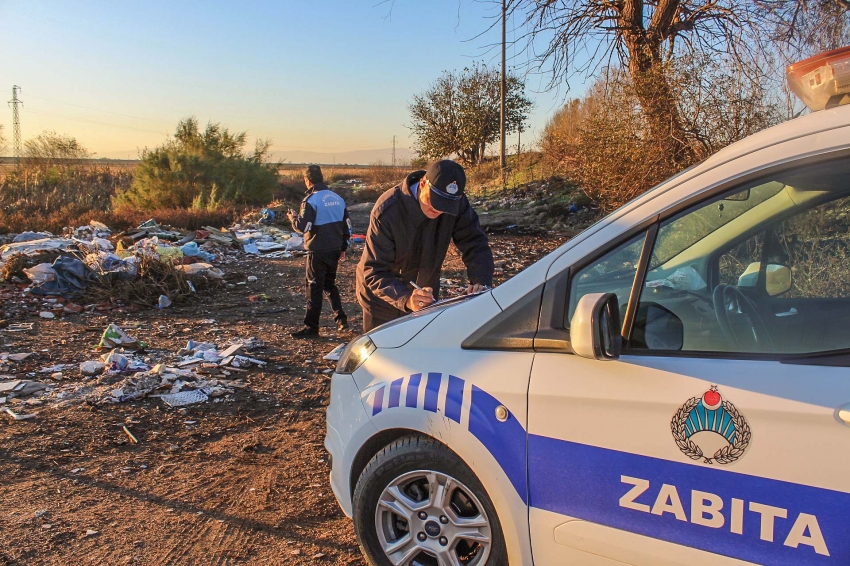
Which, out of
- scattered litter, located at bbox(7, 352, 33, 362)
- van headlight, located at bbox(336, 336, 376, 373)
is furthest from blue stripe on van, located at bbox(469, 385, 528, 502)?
scattered litter, located at bbox(7, 352, 33, 362)

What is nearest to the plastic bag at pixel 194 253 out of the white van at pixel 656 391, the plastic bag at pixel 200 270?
the plastic bag at pixel 200 270

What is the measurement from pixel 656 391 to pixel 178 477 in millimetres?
3371

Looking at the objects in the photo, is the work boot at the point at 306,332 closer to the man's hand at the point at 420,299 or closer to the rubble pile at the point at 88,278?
the rubble pile at the point at 88,278

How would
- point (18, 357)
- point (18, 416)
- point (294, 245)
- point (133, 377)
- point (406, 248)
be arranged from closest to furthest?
point (406, 248)
point (18, 416)
point (133, 377)
point (18, 357)
point (294, 245)

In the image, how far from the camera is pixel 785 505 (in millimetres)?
1697

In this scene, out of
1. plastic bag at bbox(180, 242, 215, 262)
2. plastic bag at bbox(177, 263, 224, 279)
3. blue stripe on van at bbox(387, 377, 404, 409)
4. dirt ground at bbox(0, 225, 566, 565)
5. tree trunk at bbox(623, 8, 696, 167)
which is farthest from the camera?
plastic bag at bbox(180, 242, 215, 262)

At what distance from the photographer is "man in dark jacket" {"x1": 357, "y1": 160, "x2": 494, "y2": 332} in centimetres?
361

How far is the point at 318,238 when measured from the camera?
24.5ft

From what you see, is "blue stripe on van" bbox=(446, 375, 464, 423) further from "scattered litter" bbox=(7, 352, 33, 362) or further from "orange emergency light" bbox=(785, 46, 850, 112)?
"scattered litter" bbox=(7, 352, 33, 362)

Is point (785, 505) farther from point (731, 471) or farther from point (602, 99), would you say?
point (602, 99)

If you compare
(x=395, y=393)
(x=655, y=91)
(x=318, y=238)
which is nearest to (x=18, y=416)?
(x=318, y=238)

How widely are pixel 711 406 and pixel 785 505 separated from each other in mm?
321

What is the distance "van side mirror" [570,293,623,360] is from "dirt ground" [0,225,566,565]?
1.85 meters

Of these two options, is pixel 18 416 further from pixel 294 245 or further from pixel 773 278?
pixel 294 245
